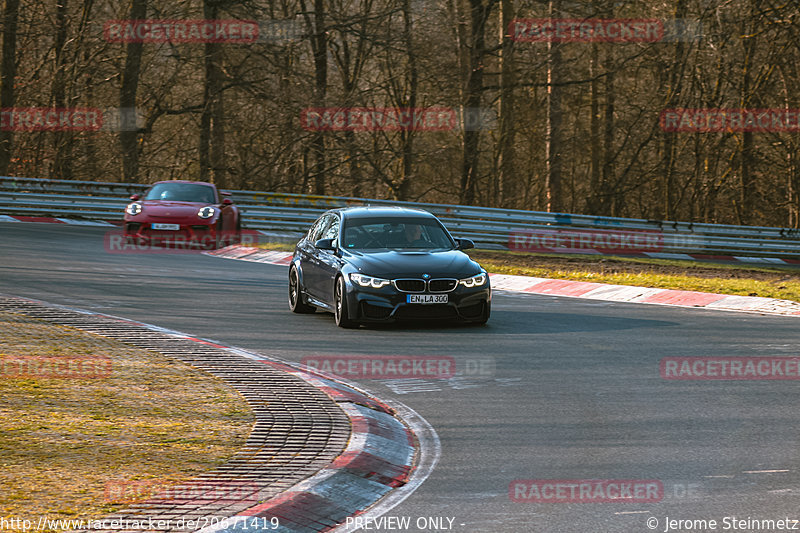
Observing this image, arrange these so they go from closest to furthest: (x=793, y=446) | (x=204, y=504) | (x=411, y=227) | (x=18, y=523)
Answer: (x=18, y=523)
(x=204, y=504)
(x=793, y=446)
(x=411, y=227)

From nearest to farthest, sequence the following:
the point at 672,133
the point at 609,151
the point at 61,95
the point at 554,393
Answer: the point at 554,393, the point at 61,95, the point at 672,133, the point at 609,151

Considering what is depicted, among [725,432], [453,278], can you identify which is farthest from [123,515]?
[453,278]

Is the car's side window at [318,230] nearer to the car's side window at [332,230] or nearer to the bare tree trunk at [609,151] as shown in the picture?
the car's side window at [332,230]

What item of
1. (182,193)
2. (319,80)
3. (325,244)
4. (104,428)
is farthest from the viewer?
(319,80)

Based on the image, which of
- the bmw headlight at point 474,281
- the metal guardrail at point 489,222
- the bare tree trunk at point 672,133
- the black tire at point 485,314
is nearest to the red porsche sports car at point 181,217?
the metal guardrail at point 489,222

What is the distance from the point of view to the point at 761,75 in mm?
39719

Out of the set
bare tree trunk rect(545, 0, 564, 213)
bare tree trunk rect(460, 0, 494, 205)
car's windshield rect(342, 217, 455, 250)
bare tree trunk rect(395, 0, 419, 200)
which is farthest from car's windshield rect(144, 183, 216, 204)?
bare tree trunk rect(460, 0, 494, 205)

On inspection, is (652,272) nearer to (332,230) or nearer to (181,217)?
(181,217)

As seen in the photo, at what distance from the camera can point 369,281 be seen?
13656mm

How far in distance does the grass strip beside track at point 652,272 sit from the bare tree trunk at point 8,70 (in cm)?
1238

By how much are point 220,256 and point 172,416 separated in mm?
16488

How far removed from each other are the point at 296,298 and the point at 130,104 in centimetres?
2301

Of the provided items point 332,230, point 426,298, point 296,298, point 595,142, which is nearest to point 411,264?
point 426,298

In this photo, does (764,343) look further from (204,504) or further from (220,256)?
(220,256)
